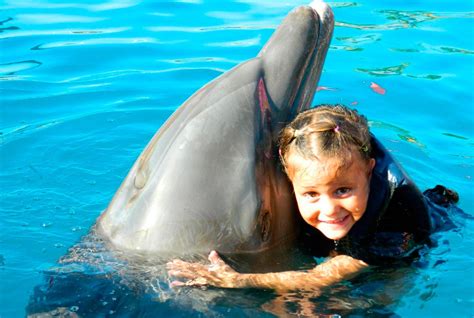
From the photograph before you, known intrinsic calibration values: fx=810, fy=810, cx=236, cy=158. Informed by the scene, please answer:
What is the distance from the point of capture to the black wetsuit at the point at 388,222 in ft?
17.2

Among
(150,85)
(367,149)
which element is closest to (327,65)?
(150,85)

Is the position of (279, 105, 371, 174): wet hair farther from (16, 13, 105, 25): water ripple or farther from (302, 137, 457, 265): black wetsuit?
(16, 13, 105, 25): water ripple

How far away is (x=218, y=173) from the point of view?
14.6 ft

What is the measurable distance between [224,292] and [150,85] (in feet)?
17.2

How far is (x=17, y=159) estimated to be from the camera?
746 centimetres

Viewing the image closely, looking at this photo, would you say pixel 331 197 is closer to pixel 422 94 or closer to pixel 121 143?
pixel 121 143

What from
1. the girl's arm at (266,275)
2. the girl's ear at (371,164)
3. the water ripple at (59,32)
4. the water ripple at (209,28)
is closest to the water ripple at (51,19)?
the water ripple at (59,32)

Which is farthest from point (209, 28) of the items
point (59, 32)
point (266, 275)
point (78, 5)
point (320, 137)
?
point (266, 275)

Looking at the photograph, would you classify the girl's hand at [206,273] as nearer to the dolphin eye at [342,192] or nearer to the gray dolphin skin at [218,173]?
the gray dolphin skin at [218,173]

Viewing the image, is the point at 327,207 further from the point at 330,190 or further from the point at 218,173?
the point at 218,173

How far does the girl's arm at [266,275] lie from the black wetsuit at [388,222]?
212mm

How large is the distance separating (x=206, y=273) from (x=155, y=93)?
4939mm

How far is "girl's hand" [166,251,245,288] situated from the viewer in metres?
4.53

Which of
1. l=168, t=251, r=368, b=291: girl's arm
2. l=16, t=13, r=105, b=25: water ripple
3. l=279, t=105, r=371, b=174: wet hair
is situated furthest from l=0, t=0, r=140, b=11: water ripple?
l=168, t=251, r=368, b=291: girl's arm
